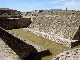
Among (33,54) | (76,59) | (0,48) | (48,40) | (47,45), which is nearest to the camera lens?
(0,48)

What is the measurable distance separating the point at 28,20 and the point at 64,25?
1493cm

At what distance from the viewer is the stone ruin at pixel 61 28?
63.4 feet

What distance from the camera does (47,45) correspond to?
1906 cm

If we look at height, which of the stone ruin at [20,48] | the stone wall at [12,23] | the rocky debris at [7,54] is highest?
the rocky debris at [7,54]

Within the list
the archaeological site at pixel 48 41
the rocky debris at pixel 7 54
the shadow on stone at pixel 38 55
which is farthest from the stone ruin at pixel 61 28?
the rocky debris at pixel 7 54

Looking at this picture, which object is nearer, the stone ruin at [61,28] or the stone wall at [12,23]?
the stone ruin at [61,28]

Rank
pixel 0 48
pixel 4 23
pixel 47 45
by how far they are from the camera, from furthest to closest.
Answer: pixel 4 23 → pixel 47 45 → pixel 0 48

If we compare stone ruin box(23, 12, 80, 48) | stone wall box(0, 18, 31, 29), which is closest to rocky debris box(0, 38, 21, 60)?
stone ruin box(23, 12, 80, 48)

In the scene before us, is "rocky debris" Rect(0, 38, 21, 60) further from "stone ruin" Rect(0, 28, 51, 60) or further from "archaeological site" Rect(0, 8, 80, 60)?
"stone ruin" Rect(0, 28, 51, 60)

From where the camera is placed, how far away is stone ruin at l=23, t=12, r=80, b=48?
19317 mm

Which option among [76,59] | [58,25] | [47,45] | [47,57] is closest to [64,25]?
[58,25]

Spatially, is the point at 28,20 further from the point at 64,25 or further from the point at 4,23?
the point at 64,25

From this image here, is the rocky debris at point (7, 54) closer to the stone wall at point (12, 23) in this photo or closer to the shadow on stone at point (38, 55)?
the shadow on stone at point (38, 55)

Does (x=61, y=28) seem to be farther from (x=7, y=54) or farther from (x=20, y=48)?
(x=7, y=54)
